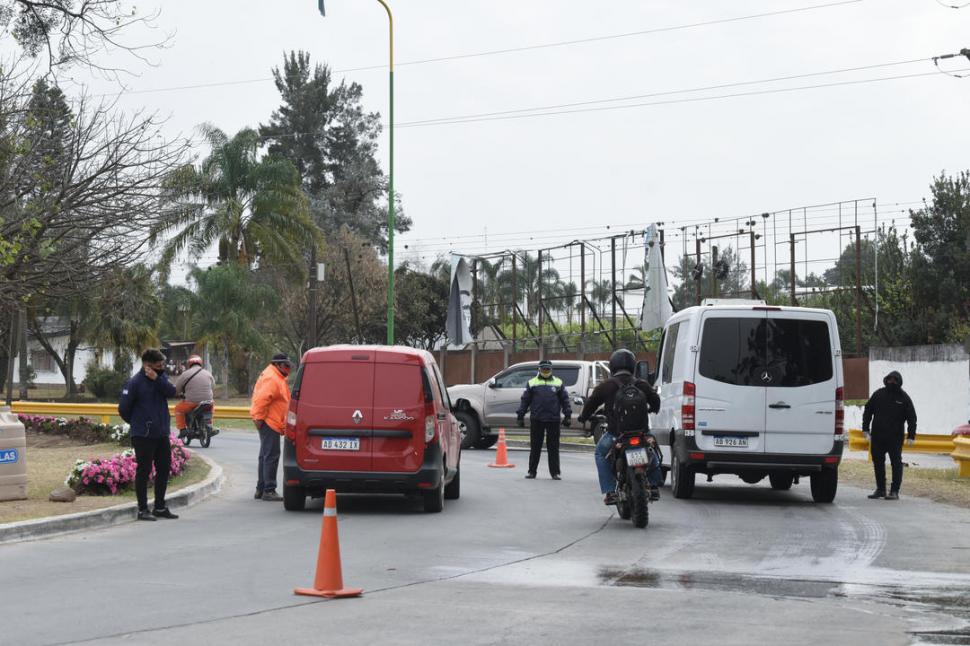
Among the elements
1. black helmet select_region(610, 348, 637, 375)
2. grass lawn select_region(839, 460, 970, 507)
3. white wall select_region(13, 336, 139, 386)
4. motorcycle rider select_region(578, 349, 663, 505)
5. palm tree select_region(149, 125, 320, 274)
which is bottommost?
grass lawn select_region(839, 460, 970, 507)

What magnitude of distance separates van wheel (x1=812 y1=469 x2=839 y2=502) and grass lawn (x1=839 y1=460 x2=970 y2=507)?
1.82 m

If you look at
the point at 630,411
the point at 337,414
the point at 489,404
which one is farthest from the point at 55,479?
the point at 489,404

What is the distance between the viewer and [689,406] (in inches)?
646

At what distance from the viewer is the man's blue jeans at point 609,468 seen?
13.7 metres

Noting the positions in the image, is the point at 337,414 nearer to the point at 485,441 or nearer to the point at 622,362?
the point at 622,362

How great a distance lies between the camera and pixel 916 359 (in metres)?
33.7

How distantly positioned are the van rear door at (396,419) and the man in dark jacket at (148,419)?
2.32 m

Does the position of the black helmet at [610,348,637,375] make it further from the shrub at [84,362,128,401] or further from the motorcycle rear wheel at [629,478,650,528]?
the shrub at [84,362,128,401]

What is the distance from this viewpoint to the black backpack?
44.6ft

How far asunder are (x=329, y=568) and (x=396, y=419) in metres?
5.73

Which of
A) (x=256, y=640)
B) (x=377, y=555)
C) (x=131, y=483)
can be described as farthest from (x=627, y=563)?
(x=131, y=483)

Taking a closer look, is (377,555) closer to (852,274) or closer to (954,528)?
(954,528)

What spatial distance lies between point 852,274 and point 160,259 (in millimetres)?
26613

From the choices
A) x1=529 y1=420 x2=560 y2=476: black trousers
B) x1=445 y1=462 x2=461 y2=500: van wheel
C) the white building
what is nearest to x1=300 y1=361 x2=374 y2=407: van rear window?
x1=445 y1=462 x2=461 y2=500: van wheel
